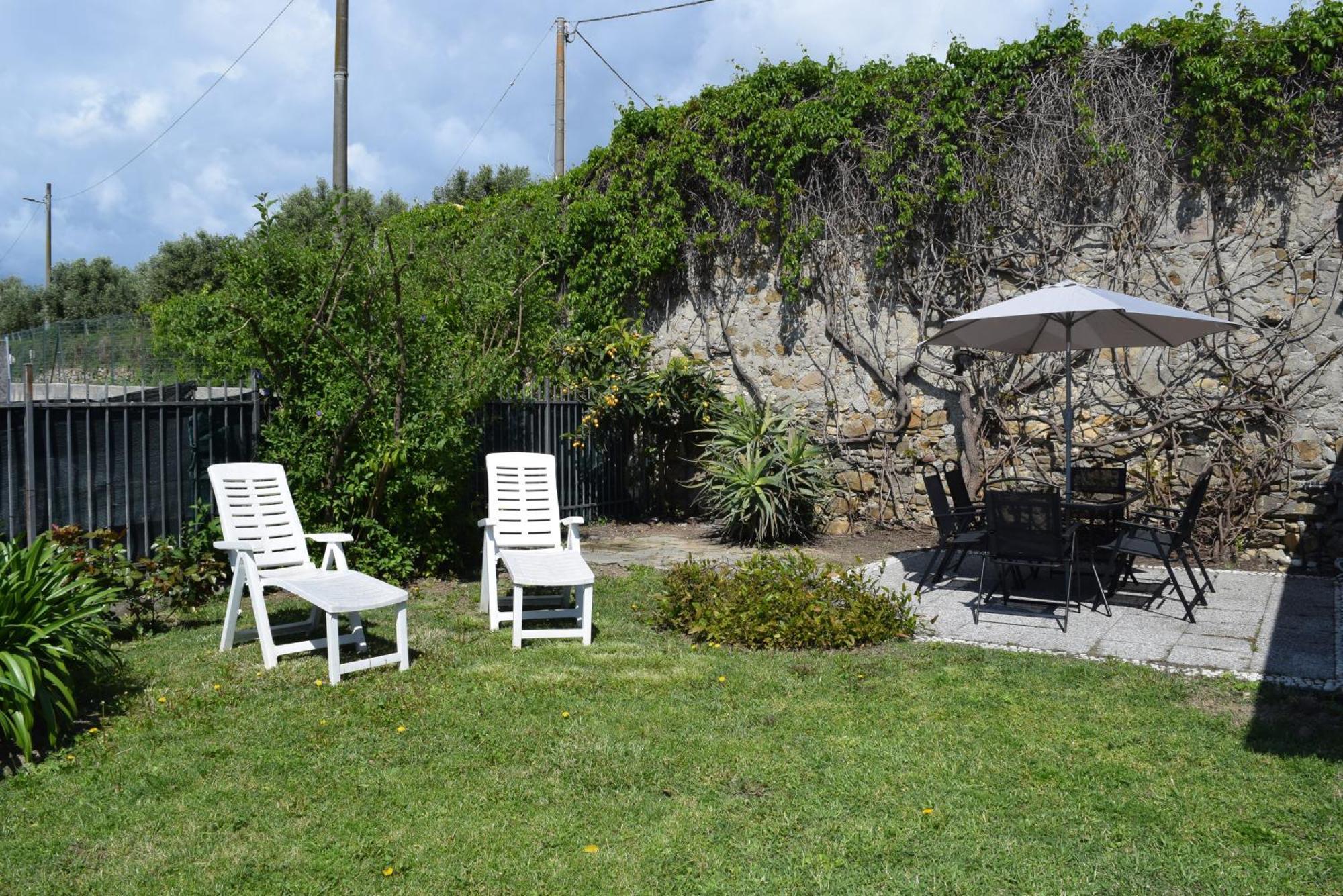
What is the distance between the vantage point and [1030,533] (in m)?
5.52

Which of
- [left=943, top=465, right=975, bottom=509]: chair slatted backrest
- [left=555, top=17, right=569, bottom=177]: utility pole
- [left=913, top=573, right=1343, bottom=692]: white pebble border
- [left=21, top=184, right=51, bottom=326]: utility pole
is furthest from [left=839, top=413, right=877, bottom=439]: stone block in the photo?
[left=21, top=184, right=51, bottom=326]: utility pole

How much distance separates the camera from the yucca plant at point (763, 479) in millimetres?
8602

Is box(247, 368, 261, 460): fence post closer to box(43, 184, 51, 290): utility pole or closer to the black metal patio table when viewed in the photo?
the black metal patio table

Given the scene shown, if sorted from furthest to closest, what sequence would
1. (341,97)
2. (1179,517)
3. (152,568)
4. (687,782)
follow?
(341,97)
(1179,517)
(152,568)
(687,782)

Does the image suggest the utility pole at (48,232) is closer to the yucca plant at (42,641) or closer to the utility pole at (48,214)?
the utility pole at (48,214)

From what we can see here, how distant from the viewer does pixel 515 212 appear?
11.0 meters

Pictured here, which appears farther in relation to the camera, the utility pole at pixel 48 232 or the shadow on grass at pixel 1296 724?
the utility pole at pixel 48 232

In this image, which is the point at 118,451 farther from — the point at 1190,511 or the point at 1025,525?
the point at 1190,511

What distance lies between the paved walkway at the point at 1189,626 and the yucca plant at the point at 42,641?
13.5 feet

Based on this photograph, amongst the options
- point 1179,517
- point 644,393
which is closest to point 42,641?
point 644,393

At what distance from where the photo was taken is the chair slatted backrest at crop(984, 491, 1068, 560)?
5410mm

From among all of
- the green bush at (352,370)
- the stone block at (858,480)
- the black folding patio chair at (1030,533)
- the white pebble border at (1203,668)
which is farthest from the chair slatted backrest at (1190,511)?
the green bush at (352,370)

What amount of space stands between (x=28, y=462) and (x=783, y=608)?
4.27m

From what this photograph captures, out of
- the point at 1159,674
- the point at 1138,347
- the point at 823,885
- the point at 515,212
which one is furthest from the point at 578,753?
the point at 515,212
